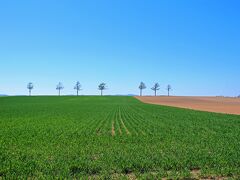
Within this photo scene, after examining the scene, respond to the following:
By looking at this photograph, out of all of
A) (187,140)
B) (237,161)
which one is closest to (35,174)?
(237,161)

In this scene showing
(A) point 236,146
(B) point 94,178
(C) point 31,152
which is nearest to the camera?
(B) point 94,178

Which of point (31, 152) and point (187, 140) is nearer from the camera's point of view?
point (31, 152)

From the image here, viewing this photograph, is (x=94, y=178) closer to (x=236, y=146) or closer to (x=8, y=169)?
(x=8, y=169)

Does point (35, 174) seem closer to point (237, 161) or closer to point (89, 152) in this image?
point (89, 152)

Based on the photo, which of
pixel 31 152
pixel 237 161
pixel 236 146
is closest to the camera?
pixel 237 161

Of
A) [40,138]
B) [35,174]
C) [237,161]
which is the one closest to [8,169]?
[35,174]

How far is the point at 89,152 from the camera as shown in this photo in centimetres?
1512

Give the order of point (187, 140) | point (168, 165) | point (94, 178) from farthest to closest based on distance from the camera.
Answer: point (187, 140) → point (168, 165) → point (94, 178)

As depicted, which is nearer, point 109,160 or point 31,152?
point 109,160

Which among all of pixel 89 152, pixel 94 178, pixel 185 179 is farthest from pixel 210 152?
pixel 94 178

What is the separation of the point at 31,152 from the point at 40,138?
493 cm

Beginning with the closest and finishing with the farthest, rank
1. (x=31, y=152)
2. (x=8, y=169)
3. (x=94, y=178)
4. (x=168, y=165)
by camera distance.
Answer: (x=94, y=178) < (x=8, y=169) < (x=168, y=165) < (x=31, y=152)

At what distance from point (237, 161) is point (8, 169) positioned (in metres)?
10.3

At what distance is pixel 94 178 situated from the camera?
10422 mm
